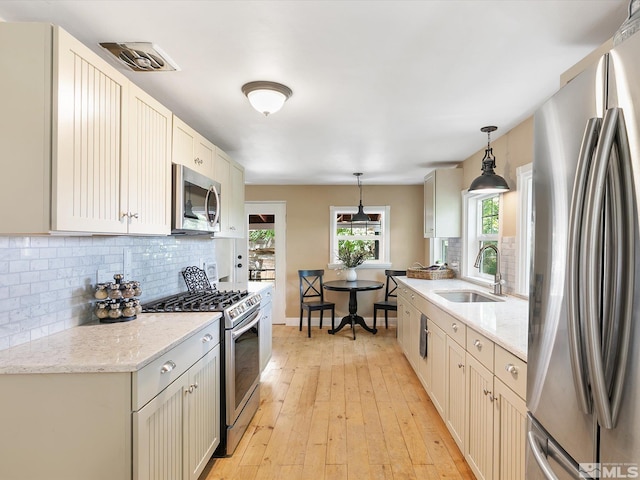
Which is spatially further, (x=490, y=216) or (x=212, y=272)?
(x=212, y=272)

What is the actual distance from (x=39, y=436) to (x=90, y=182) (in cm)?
101

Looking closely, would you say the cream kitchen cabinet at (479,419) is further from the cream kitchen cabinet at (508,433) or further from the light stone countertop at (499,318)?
the light stone countertop at (499,318)

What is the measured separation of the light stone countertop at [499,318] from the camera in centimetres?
159

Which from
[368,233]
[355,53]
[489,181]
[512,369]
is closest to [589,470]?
[512,369]

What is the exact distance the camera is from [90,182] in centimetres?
150

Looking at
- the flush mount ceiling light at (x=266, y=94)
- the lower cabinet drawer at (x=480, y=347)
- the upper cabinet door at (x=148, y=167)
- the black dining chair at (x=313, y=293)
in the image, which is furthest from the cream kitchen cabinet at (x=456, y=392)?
the black dining chair at (x=313, y=293)

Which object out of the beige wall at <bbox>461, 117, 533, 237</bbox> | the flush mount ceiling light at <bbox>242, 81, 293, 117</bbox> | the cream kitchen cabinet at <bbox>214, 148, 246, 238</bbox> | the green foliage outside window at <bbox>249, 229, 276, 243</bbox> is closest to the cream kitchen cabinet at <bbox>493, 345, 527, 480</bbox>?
the beige wall at <bbox>461, 117, 533, 237</bbox>

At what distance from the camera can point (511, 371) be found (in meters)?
1.52

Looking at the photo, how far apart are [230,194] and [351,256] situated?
8.59 ft

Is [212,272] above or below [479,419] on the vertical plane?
above

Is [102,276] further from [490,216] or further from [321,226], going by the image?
[321,226]

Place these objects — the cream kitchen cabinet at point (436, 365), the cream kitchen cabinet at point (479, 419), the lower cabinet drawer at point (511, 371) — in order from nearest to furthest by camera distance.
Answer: the lower cabinet drawer at point (511, 371)
the cream kitchen cabinet at point (479, 419)
the cream kitchen cabinet at point (436, 365)

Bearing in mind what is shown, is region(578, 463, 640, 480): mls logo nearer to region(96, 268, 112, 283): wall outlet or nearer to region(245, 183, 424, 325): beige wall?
region(96, 268, 112, 283): wall outlet

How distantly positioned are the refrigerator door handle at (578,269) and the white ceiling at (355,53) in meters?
0.83
